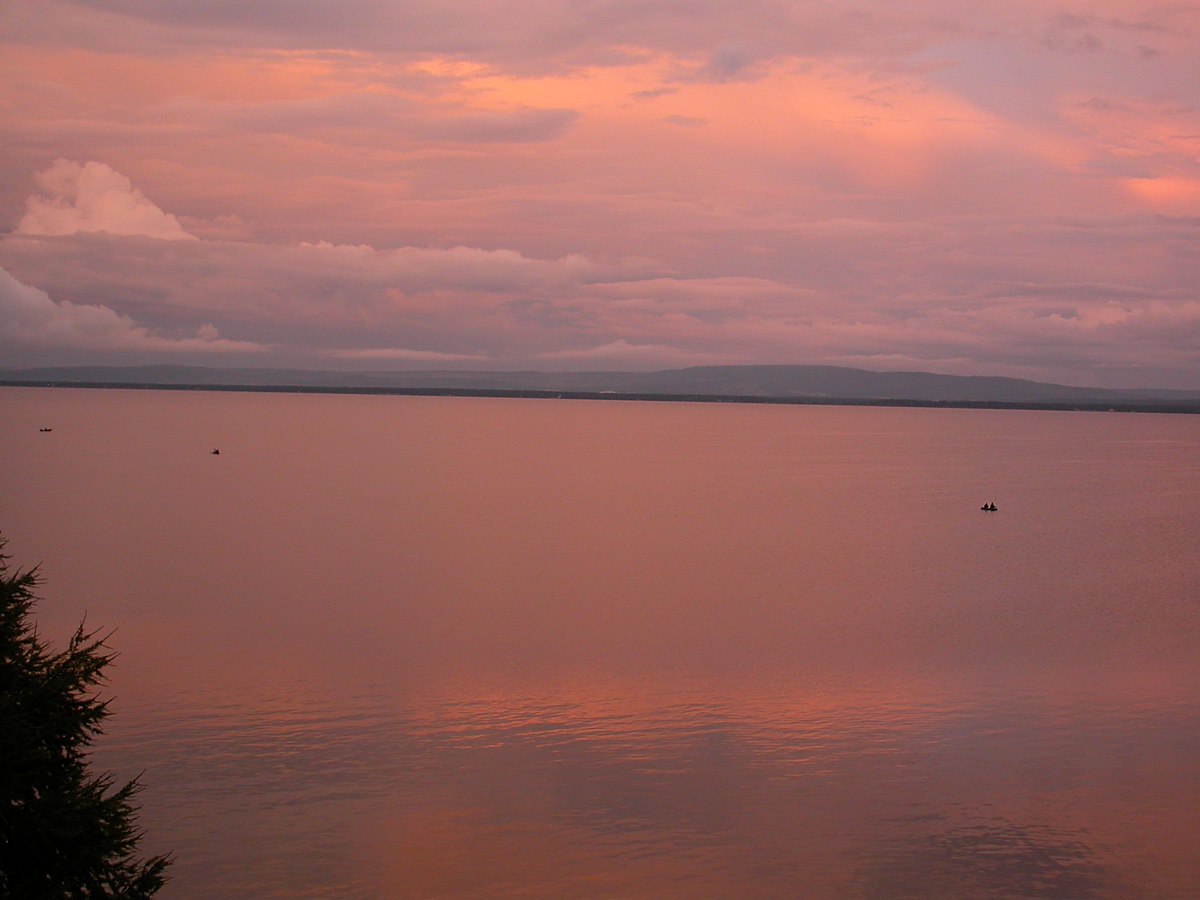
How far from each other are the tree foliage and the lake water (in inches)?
216

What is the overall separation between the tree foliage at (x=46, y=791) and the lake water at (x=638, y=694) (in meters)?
5.49

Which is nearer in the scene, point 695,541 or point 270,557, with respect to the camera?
point 270,557

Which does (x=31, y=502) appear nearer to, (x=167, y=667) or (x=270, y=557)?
(x=270, y=557)

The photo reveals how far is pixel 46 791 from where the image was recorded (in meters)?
10.2

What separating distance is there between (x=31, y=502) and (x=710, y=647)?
138 feet

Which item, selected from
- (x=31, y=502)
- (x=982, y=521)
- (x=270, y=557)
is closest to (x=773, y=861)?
(x=270, y=557)

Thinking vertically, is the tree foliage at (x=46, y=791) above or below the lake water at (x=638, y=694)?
above

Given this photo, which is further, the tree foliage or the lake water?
the lake water

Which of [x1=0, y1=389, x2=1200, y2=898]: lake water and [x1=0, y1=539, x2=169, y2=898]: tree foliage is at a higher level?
[x1=0, y1=539, x2=169, y2=898]: tree foliage

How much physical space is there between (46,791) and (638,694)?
51.6ft

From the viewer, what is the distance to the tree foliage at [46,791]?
983 centimetres

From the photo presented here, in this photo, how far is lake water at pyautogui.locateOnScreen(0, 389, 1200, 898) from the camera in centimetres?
1662

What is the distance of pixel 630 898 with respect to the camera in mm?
15180

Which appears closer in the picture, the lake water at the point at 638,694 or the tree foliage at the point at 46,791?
the tree foliage at the point at 46,791
